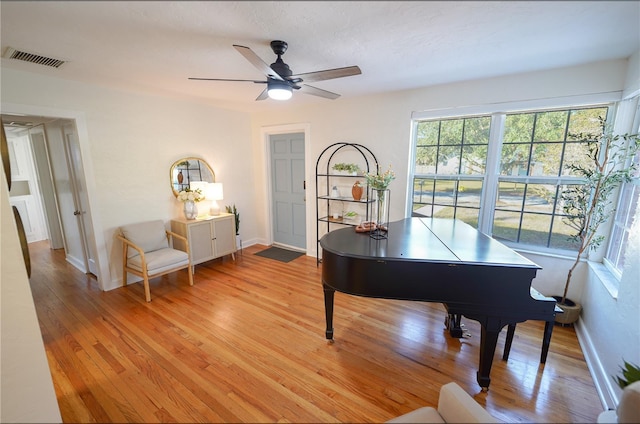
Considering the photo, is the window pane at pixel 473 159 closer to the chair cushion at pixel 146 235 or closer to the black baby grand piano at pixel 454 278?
the black baby grand piano at pixel 454 278

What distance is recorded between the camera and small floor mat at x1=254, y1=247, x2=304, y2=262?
4461 mm

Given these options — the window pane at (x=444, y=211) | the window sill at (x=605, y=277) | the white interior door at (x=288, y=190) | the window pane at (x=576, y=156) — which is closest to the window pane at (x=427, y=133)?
the window pane at (x=444, y=211)

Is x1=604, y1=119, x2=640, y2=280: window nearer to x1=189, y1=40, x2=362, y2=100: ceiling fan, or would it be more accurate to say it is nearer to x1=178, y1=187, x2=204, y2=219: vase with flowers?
x1=189, y1=40, x2=362, y2=100: ceiling fan

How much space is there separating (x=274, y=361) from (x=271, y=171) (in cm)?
342

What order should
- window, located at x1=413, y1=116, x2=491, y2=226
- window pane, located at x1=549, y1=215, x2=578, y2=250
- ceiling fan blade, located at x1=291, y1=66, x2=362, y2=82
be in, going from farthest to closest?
window, located at x1=413, y1=116, x2=491, y2=226 → window pane, located at x1=549, y1=215, x2=578, y2=250 → ceiling fan blade, located at x1=291, y1=66, x2=362, y2=82

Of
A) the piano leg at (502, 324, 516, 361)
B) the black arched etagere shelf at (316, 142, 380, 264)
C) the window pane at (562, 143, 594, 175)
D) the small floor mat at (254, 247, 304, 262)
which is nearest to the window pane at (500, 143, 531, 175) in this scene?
the window pane at (562, 143, 594, 175)

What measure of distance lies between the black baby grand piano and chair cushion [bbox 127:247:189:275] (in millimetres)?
2183

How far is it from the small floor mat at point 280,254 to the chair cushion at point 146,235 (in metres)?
1.55

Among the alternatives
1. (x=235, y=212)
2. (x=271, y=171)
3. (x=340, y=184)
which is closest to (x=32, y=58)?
(x=235, y=212)

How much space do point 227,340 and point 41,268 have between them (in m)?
3.71

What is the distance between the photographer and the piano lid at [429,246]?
189 cm

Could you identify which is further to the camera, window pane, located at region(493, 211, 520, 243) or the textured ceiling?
window pane, located at region(493, 211, 520, 243)

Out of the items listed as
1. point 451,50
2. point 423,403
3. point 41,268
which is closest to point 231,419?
point 423,403

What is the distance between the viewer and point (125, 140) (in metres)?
3.37
